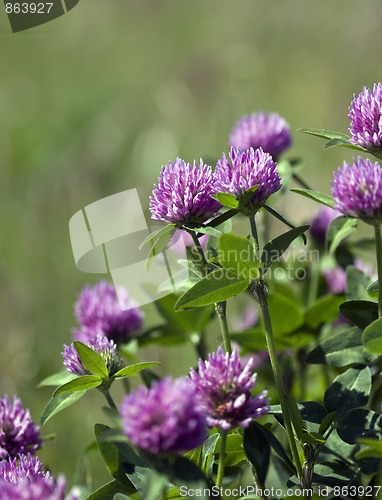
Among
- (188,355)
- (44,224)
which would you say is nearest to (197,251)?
(188,355)

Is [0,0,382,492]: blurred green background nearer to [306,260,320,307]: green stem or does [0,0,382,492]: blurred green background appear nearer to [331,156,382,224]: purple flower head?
[306,260,320,307]: green stem

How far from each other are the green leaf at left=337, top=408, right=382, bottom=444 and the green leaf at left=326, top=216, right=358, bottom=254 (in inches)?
14.8

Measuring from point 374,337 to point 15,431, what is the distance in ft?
Result: 1.97

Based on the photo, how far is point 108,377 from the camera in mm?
1255

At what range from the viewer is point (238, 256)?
1166 mm

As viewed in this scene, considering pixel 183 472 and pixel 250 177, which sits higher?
pixel 250 177

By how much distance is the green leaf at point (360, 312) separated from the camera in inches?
52.7

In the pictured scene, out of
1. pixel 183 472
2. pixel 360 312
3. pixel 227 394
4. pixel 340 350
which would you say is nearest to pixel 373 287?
pixel 360 312

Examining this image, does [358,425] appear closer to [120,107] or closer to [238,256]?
[238,256]

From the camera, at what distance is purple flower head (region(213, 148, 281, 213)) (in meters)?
1.23

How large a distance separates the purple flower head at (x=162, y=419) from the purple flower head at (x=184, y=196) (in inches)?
16.3

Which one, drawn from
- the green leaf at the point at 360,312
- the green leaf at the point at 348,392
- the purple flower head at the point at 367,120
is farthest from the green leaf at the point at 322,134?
the green leaf at the point at 348,392

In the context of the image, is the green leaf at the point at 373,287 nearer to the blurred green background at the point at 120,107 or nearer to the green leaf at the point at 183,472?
the green leaf at the point at 183,472

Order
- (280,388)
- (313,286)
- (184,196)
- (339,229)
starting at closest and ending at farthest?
(280,388) < (184,196) < (339,229) < (313,286)
